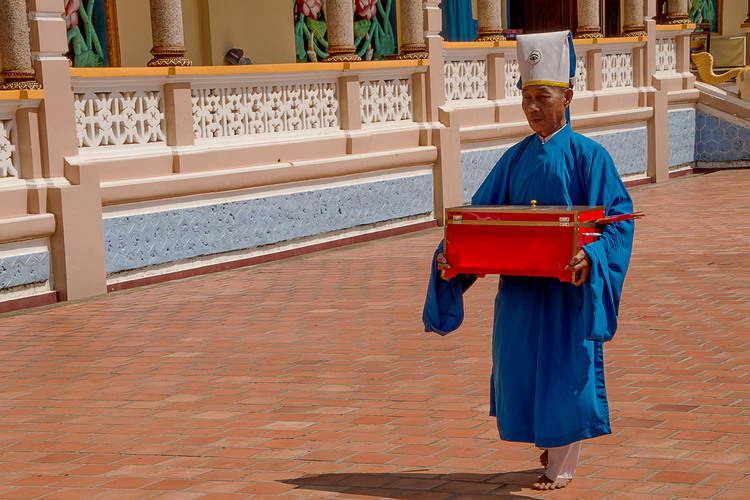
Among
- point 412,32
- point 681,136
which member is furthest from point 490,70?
point 681,136

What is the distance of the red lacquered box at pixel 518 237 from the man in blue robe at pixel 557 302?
6 centimetres

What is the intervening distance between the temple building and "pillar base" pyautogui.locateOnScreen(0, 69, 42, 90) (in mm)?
14

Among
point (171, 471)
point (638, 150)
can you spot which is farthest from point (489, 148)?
point (171, 471)

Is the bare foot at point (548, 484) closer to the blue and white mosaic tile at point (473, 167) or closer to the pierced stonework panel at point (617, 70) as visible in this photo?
the blue and white mosaic tile at point (473, 167)

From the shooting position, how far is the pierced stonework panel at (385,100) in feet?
46.5

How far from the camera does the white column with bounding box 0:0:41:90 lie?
10.4 meters

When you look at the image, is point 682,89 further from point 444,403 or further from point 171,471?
point 171,471

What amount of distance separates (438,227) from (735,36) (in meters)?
16.6

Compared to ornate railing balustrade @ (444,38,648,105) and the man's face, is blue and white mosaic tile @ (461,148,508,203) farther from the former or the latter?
the man's face

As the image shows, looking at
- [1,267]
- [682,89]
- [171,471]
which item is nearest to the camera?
[171,471]

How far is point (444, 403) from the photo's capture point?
255 inches

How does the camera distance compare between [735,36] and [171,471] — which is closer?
[171,471]

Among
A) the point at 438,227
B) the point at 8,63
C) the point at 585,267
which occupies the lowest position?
the point at 438,227

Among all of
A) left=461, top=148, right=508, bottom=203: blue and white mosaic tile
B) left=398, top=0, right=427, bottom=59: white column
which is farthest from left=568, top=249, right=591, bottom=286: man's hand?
left=461, top=148, right=508, bottom=203: blue and white mosaic tile
